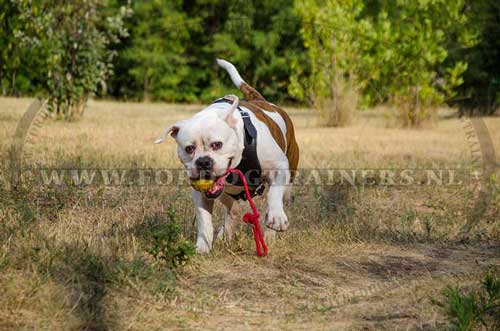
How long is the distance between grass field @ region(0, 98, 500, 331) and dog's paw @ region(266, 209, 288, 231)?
0.26 m

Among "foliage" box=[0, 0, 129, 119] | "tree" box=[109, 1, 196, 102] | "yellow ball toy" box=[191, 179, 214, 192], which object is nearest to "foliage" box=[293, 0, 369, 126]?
"foliage" box=[0, 0, 129, 119]

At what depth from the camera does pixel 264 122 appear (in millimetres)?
5453

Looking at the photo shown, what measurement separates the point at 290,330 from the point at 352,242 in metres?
2.11

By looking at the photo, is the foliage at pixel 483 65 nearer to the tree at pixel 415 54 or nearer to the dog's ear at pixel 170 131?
the tree at pixel 415 54

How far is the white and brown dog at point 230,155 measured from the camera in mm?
4754

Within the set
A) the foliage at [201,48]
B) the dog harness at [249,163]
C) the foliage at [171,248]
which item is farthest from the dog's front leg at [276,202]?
the foliage at [201,48]

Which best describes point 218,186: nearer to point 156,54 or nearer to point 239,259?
point 239,259

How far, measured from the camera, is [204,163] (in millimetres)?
4688

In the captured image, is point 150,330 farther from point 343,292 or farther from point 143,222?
point 143,222

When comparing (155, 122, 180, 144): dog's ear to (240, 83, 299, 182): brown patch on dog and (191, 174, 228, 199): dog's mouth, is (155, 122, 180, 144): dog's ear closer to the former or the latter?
(191, 174, 228, 199): dog's mouth

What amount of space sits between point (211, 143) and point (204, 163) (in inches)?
5.8

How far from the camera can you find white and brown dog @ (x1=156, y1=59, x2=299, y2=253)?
475cm

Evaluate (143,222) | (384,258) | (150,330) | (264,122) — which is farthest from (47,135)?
(150,330)

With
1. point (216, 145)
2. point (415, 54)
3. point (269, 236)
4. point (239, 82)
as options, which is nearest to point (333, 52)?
point (415, 54)
